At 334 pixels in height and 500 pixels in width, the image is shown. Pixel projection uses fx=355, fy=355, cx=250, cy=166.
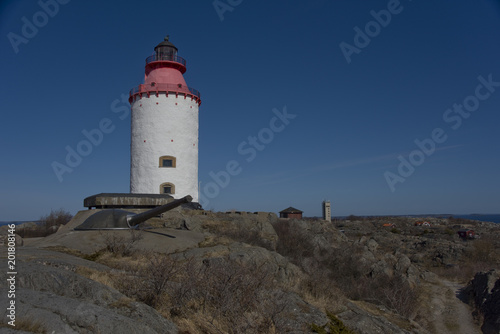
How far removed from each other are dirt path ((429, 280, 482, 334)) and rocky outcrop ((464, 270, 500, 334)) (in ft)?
1.39

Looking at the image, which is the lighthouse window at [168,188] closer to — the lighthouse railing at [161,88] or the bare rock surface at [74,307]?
the lighthouse railing at [161,88]

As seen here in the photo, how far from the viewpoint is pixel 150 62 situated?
83.0 feet

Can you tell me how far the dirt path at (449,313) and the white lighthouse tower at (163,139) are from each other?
50.8 ft

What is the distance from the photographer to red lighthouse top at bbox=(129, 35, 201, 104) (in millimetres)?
23969

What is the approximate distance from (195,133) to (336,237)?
1302 cm

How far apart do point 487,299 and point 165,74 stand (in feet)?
74.8

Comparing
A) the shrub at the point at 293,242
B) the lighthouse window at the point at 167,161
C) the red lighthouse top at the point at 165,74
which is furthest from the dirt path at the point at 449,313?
the red lighthouse top at the point at 165,74

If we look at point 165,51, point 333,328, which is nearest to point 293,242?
point 333,328

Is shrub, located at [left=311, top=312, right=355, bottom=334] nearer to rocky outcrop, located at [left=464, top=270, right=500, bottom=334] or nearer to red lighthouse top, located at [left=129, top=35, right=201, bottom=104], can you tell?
rocky outcrop, located at [left=464, top=270, right=500, bottom=334]

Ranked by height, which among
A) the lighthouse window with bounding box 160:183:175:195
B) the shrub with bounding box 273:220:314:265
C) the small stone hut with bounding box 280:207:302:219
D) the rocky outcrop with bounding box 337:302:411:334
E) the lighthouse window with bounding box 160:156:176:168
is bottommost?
the rocky outcrop with bounding box 337:302:411:334

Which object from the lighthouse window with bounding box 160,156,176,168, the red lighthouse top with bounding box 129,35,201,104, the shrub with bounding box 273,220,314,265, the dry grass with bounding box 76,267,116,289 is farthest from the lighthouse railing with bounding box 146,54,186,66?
the dry grass with bounding box 76,267,116,289

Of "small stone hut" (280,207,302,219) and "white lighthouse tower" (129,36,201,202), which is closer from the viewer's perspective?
"white lighthouse tower" (129,36,201,202)

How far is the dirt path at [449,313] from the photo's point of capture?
15207 millimetres

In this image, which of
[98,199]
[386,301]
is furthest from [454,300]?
[98,199]
